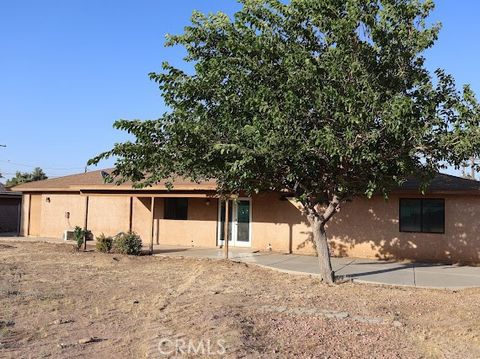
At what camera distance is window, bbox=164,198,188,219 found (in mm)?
22250

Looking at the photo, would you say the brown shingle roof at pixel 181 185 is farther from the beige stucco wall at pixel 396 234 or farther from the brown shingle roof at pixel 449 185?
the beige stucco wall at pixel 396 234

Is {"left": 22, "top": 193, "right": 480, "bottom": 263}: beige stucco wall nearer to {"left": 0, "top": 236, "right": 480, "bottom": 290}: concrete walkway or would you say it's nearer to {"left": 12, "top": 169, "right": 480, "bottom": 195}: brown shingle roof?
{"left": 12, "top": 169, "right": 480, "bottom": 195}: brown shingle roof

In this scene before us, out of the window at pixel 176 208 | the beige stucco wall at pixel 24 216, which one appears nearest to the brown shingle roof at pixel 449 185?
the window at pixel 176 208

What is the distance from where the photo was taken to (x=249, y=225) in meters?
20.7

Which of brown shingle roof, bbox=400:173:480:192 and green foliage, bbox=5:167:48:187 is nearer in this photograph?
brown shingle roof, bbox=400:173:480:192

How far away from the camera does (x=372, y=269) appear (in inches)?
601

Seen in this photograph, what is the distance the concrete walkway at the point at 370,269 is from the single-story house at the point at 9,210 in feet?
55.1

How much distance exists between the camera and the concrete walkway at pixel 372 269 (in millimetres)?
13164

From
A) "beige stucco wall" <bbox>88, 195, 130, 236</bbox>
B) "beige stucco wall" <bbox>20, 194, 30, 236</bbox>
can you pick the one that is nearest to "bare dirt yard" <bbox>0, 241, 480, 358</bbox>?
"beige stucco wall" <bbox>88, 195, 130, 236</bbox>

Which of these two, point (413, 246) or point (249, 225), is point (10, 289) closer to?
point (249, 225)

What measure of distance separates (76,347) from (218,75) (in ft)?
20.8

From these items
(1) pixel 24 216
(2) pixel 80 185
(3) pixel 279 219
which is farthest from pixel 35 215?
(3) pixel 279 219

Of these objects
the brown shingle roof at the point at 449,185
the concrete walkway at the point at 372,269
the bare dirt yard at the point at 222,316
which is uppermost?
the brown shingle roof at the point at 449,185

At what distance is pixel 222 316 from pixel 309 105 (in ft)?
15.0
